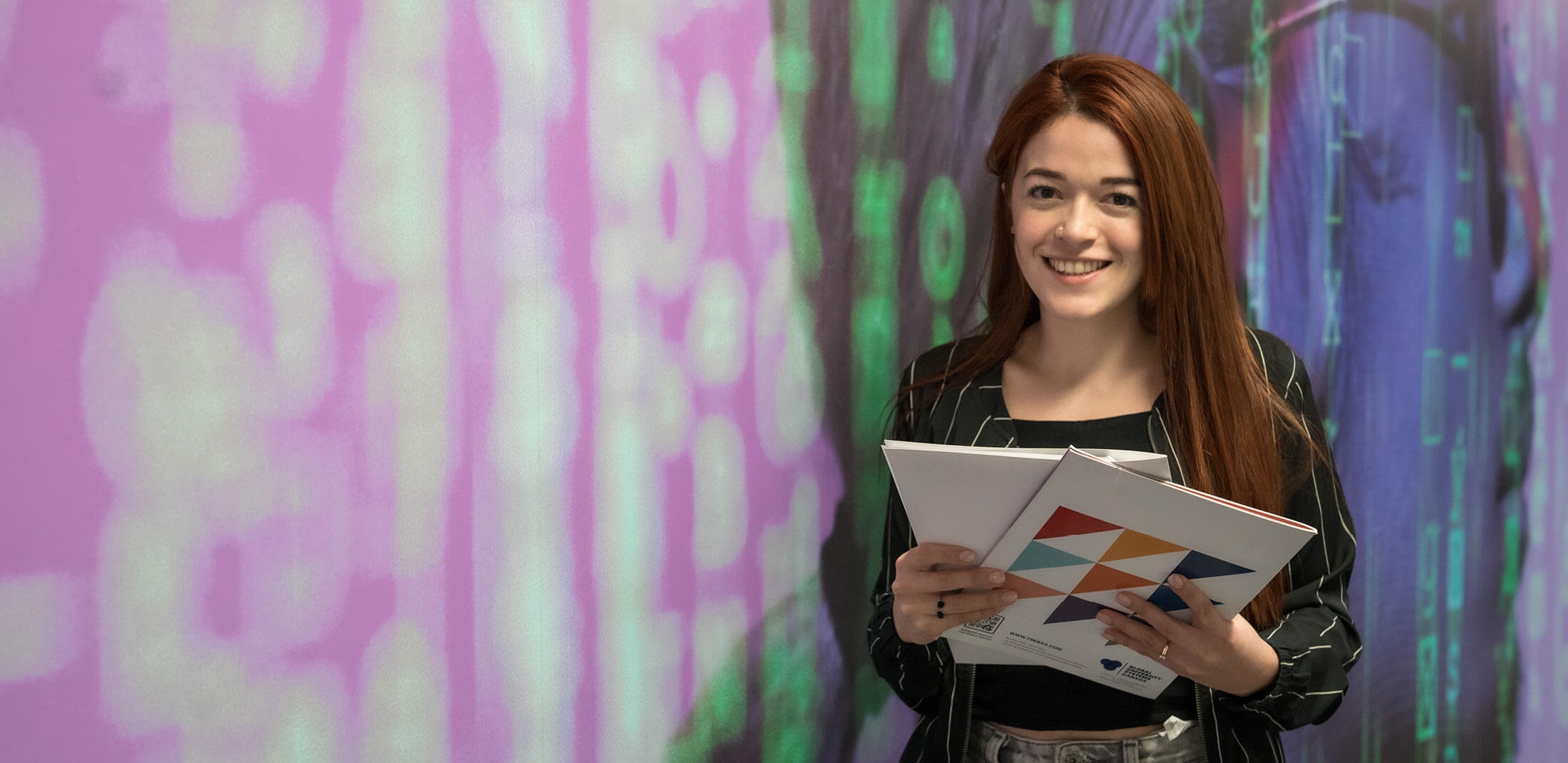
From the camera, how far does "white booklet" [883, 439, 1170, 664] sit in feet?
3.52

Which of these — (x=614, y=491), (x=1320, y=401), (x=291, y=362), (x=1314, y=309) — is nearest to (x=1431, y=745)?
(x=1320, y=401)

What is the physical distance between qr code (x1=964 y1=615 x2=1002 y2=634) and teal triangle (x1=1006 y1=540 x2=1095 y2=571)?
0.10m

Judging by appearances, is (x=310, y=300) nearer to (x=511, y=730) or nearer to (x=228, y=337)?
(x=228, y=337)

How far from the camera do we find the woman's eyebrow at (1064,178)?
143 centimetres

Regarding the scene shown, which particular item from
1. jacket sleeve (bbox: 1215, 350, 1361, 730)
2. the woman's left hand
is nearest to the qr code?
the woman's left hand

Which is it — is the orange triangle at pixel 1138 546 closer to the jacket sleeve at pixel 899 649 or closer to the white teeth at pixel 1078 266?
the jacket sleeve at pixel 899 649

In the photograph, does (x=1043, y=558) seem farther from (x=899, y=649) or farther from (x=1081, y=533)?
(x=899, y=649)

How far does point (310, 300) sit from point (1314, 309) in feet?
5.70

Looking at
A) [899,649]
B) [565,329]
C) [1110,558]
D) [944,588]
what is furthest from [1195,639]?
[565,329]


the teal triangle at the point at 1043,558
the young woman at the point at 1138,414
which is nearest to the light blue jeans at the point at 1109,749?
the young woman at the point at 1138,414

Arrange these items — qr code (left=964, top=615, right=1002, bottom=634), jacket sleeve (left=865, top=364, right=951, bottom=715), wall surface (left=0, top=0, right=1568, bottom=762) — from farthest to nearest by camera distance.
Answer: jacket sleeve (left=865, top=364, right=951, bottom=715)
qr code (left=964, top=615, right=1002, bottom=634)
wall surface (left=0, top=0, right=1568, bottom=762)

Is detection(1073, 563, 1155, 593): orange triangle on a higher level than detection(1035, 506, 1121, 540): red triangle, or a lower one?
lower

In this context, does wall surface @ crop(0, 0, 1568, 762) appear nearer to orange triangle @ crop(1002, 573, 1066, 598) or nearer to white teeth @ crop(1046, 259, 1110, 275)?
white teeth @ crop(1046, 259, 1110, 275)

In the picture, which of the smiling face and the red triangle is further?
the smiling face
